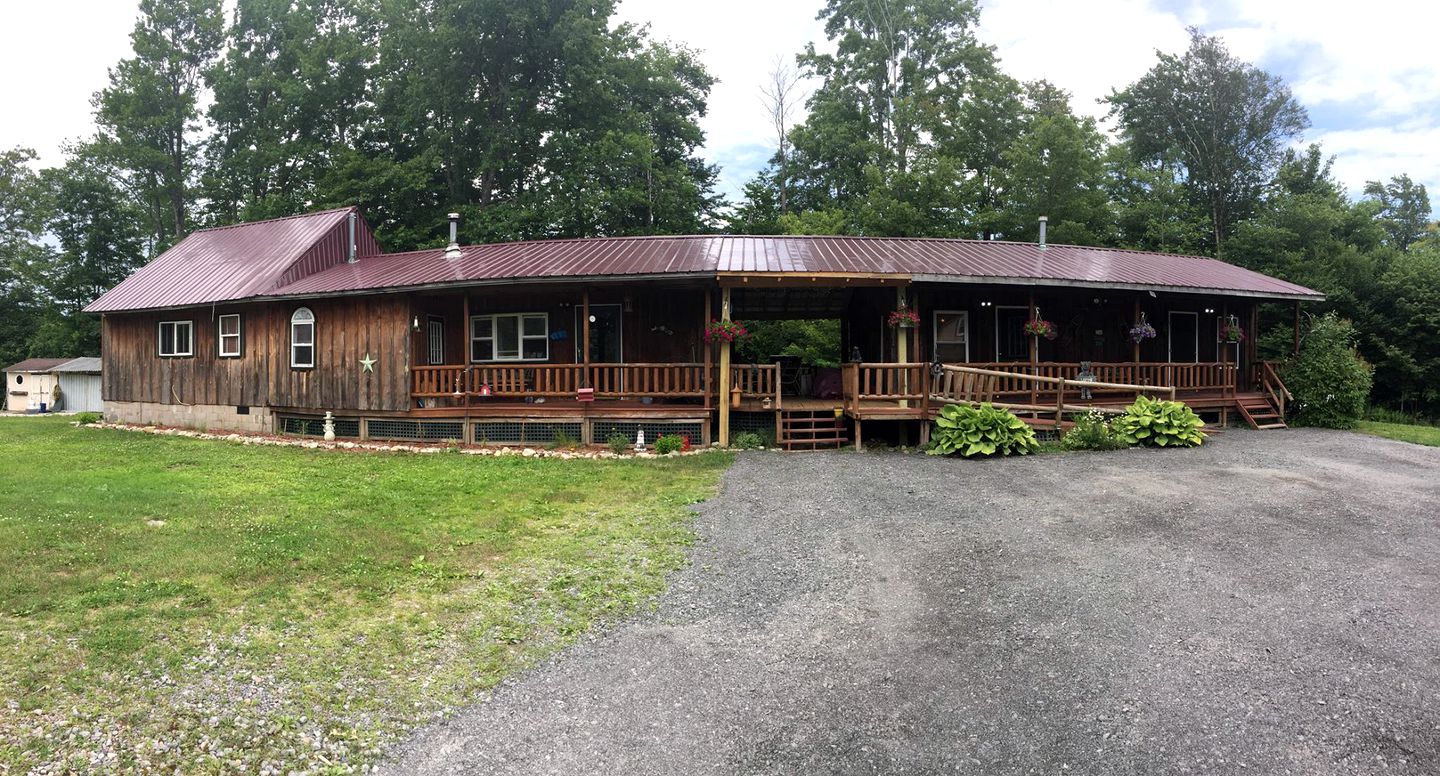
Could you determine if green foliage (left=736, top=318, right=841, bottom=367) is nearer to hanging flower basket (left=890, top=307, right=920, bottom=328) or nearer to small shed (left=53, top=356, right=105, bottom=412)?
hanging flower basket (left=890, top=307, right=920, bottom=328)

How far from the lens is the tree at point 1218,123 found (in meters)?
30.3

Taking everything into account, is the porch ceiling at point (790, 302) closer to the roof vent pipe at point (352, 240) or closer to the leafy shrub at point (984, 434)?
the leafy shrub at point (984, 434)

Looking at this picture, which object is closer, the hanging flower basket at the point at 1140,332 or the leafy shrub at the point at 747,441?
the leafy shrub at the point at 747,441

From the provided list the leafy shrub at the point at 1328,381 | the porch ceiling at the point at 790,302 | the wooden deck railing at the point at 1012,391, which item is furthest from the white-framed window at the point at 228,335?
the leafy shrub at the point at 1328,381

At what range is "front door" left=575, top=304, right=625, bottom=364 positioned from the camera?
14375 mm

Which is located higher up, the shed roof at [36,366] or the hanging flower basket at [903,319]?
the hanging flower basket at [903,319]

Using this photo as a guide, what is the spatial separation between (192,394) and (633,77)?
2197 centimetres

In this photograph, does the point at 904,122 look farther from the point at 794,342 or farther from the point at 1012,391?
the point at 1012,391

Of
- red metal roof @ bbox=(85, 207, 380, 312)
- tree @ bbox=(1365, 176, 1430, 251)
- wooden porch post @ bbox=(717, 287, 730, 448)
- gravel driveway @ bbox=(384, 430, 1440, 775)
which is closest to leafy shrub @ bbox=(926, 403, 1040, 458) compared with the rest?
wooden porch post @ bbox=(717, 287, 730, 448)

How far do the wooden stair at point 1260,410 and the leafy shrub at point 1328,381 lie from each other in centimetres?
47

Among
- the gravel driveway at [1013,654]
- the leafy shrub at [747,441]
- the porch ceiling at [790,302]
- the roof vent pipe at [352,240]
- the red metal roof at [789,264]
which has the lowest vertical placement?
the gravel driveway at [1013,654]

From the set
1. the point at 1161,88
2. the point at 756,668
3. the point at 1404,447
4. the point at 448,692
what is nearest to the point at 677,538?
the point at 756,668

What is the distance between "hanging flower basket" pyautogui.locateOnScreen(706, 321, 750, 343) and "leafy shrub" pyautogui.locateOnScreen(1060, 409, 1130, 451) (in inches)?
221

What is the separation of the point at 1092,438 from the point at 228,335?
Answer: 1770 centimetres
